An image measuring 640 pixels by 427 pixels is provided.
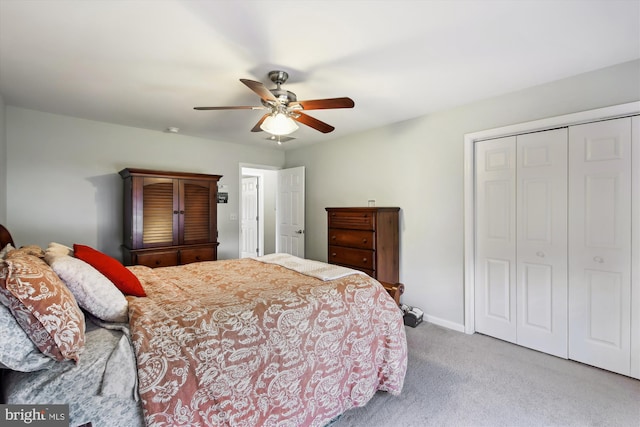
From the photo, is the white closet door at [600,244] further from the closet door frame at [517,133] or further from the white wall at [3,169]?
the white wall at [3,169]

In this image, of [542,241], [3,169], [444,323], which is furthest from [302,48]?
[3,169]

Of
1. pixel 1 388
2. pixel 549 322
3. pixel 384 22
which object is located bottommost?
pixel 549 322

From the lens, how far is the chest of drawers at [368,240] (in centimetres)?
331

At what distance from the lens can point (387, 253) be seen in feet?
11.3

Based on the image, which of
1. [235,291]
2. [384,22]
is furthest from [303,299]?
[384,22]

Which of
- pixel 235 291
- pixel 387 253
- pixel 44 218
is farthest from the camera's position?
pixel 387 253

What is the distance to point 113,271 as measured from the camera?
5.48 feet

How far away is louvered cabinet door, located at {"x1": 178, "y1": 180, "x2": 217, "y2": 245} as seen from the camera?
12.1 feet

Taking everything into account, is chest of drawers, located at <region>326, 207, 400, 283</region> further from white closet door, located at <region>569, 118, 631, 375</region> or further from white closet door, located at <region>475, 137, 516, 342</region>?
white closet door, located at <region>569, 118, 631, 375</region>

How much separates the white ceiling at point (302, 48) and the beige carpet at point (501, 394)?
8.06ft

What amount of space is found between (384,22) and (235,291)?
6.23 ft

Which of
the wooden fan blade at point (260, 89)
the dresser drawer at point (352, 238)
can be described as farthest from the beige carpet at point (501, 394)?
the wooden fan blade at point (260, 89)

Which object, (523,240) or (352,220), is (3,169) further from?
(523,240)

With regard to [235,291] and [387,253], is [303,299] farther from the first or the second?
[387,253]
